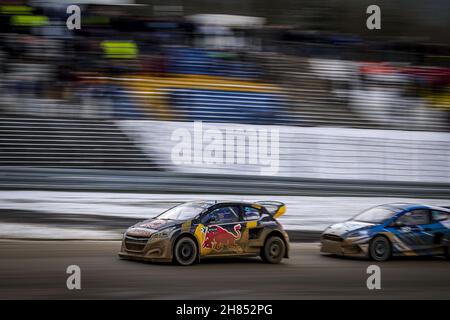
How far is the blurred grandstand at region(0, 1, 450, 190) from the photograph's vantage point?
1683 cm

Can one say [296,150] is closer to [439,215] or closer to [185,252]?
[439,215]

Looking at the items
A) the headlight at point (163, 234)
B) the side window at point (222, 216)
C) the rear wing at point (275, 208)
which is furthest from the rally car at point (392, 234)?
the headlight at point (163, 234)

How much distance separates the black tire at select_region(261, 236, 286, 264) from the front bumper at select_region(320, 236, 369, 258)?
1027 mm

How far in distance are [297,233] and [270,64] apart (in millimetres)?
7190

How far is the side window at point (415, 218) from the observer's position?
478 inches

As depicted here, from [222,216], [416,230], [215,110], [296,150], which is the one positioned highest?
[215,110]

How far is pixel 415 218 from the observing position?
12.3m

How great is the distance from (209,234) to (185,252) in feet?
1.55

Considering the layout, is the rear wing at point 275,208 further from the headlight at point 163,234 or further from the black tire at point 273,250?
the headlight at point 163,234

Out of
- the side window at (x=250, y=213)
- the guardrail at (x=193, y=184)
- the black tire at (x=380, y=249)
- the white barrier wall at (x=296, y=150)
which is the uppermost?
the white barrier wall at (x=296, y=150)
